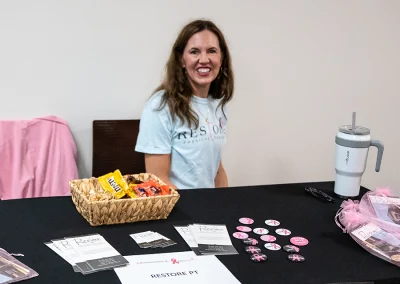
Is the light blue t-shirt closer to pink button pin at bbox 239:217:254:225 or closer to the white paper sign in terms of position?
pink button pin at bbox 239:217:254:225

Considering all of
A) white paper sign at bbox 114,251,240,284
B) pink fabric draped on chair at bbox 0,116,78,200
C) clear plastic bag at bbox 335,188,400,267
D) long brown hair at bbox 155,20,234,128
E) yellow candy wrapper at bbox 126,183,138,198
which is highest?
long brown hair at bbox 155,20,234,128

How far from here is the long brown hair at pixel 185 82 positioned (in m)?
2.08

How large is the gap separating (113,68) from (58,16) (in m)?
0.38

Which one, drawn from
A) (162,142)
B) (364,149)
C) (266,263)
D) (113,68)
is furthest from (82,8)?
(266,263)

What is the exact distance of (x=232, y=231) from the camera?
1426 mm

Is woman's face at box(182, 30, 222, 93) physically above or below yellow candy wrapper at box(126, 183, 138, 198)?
above

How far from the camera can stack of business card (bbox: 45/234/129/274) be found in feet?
3.85

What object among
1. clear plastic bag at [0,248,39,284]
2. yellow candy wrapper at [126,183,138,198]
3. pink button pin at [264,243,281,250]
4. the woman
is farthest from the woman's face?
clear plastic bag at [0,248,39,284]

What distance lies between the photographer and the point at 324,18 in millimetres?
3039

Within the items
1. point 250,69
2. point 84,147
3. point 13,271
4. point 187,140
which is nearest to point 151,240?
point 13,271

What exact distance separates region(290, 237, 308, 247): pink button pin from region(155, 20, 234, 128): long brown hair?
0.83 meters

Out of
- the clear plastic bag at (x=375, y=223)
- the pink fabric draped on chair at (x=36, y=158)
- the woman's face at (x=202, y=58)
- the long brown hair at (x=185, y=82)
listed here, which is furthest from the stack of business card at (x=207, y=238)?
the pink fabric draped on chair at (x=36, y=158)

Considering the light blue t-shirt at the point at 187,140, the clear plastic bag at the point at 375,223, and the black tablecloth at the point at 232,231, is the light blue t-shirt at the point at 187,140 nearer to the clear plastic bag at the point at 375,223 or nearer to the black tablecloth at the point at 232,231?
the black tablecloth at the point at 232,231

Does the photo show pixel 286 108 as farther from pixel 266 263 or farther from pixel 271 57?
pixel 266 263
